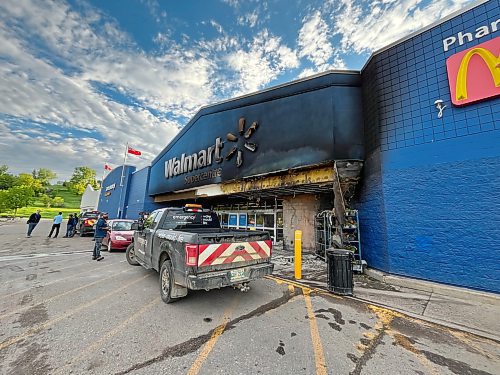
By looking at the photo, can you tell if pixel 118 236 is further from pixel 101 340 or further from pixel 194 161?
pixel 101 340

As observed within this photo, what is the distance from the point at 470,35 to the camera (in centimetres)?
599

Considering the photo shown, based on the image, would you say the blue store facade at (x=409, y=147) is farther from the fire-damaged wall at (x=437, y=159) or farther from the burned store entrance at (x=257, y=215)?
the burned store entrance at (x=257, y=215)

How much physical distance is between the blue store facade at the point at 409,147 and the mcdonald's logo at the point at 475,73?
0.03 m

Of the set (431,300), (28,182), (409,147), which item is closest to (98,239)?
(431,300)

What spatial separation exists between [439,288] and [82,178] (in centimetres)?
13151

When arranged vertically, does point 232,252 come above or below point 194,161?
below

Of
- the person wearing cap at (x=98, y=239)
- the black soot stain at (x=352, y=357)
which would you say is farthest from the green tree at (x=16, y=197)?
the black soot stain at (x=352, y=357)

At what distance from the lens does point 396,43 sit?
747cm

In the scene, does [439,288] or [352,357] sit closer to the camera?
[352,357]

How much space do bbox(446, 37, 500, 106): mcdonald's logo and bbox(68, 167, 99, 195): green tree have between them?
11445 cm

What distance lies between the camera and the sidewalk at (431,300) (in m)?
4.26

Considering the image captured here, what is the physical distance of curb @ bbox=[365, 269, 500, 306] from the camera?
203 inches

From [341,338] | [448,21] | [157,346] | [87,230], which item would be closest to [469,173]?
[448,21]

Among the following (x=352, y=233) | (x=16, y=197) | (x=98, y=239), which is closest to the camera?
(x=352, y=233)
